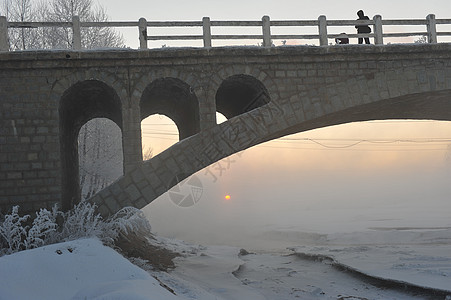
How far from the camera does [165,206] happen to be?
4975cm

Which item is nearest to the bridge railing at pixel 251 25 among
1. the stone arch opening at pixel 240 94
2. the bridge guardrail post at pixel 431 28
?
the bridge guardrail post at pixel 431 28

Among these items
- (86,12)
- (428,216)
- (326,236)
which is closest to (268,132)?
(86,12)

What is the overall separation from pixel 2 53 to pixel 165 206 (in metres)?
40.8

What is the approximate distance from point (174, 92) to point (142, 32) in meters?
2.29

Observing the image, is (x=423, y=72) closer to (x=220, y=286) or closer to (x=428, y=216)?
(x=220, y=286)

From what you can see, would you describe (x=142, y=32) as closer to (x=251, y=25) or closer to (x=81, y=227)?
(x=251, y=25)

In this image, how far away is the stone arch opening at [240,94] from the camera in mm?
11680

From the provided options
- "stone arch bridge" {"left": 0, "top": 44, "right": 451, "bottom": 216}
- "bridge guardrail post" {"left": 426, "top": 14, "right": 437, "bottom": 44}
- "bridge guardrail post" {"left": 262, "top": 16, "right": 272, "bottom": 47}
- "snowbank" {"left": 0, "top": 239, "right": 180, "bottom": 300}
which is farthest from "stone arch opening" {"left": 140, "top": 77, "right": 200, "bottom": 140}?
"bridge guardrail post" {"left": 426, "top": 14, "right": 437, "bottom": 44}

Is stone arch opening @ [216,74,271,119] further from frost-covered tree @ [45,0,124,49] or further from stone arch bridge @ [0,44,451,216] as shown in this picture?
frost-covered tree @ [45,0,124,49]

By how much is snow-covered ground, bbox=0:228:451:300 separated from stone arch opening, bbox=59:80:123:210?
4289mm

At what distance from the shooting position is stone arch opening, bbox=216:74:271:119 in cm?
1168

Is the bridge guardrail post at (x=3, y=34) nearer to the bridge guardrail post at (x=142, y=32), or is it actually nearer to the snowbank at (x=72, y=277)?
the bridge guardrail post at (x=142, y=32)

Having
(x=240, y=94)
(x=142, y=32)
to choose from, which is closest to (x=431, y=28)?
(x=240, y=94)

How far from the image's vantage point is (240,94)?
44.4 ft
